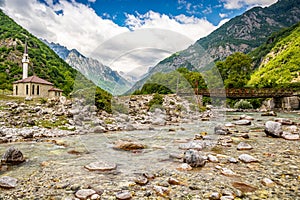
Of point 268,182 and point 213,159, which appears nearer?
point 268,182

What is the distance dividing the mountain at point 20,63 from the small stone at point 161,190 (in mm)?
52646

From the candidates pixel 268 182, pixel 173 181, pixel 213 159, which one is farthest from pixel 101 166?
pixel 268 182

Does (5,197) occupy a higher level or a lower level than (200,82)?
lower

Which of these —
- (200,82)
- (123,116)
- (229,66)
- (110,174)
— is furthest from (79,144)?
(229,66)

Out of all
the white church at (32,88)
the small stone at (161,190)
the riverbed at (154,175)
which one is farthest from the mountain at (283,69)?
the small stone at (161,190)

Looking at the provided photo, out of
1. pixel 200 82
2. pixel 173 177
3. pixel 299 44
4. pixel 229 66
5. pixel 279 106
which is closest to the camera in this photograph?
pixel 173 177

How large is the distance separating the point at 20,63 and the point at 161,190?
269 feet

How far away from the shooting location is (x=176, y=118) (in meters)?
19.6

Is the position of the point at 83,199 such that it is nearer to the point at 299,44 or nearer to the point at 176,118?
the point at 176,118

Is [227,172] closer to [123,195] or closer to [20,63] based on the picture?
[123,195]

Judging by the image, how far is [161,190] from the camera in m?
4.45

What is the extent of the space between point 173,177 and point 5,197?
326 cm

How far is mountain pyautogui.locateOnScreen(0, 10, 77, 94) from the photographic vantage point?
65.2 meters

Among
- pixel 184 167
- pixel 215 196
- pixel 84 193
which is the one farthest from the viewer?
pixel 184 167
